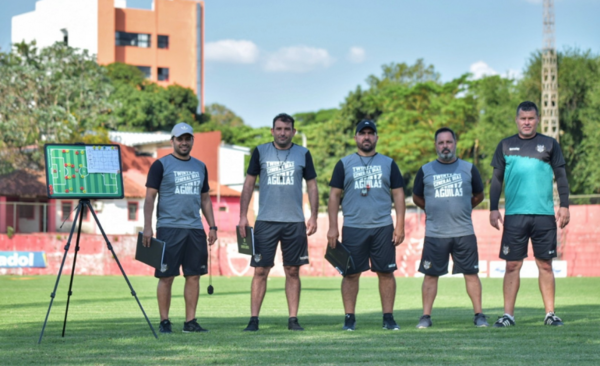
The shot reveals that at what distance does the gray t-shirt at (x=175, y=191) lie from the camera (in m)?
8.51

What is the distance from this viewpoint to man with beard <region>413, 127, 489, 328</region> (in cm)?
880

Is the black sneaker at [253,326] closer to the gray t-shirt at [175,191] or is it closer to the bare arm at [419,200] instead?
the gray t-shirt at [175,191]

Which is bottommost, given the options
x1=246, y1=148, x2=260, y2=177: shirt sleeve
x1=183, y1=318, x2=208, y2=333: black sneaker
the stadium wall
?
the stadium wall

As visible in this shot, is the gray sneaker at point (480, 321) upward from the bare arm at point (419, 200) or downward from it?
downward

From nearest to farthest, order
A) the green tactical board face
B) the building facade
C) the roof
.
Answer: the green tactical board face → the roof → the building facade

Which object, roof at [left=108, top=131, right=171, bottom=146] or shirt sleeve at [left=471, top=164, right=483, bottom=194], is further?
roof at [left=108, top=131, right=171, bottom=146]

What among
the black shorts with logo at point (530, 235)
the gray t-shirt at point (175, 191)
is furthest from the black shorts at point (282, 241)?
the black shorts with logo at point (530, 235)

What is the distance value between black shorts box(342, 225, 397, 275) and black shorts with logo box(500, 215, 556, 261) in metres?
1.24

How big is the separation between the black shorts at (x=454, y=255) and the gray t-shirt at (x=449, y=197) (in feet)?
0.22

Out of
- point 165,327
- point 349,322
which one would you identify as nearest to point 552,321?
point 349,322

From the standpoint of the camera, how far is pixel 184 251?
28.1ft

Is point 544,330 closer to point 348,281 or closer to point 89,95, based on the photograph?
point 348,281

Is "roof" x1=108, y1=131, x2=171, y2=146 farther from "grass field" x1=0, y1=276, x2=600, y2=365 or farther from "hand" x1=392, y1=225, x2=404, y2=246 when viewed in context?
"hand" x1=392, y1=225, x2=404, y2=246

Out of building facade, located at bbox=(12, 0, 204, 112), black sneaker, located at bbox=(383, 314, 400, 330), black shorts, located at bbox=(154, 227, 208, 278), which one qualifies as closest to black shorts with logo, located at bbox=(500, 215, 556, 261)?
black sneaker, located at bbox=(383, 314, 400, 330)
